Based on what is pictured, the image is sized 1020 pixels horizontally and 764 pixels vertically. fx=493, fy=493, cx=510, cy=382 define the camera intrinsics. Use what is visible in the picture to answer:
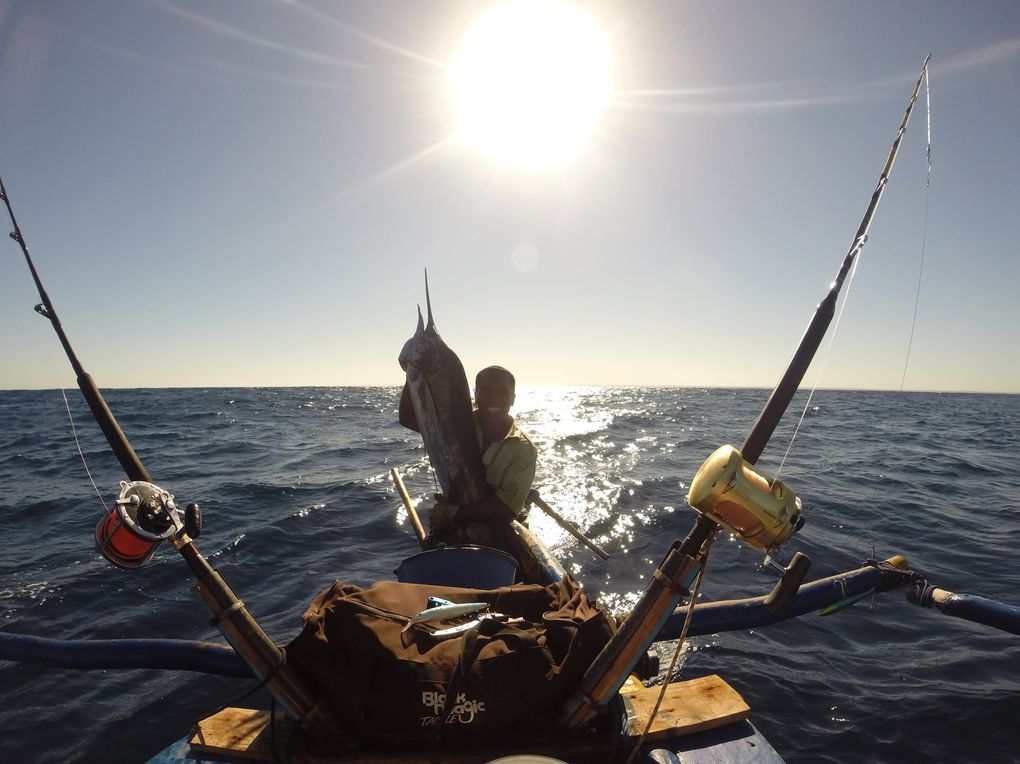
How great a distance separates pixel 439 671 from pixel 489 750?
0.45 m

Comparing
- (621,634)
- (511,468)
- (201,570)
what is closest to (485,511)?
(511,468)

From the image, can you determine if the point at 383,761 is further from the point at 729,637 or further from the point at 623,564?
the point at 623,564

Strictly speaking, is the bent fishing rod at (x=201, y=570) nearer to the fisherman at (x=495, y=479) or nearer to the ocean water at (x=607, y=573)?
the fisherman at (x=495, y=479)

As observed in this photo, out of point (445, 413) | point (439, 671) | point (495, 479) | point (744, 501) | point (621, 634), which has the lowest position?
point (439, 671)

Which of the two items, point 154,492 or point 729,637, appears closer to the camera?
point 154,492

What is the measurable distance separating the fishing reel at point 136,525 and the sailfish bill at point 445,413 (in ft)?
10.9

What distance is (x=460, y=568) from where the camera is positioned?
3930mm

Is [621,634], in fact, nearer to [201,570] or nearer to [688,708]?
[688,708]

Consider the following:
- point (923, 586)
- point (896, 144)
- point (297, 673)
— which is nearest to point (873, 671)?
point (923, 586)

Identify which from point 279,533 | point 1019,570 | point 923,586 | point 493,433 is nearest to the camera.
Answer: point 923,586

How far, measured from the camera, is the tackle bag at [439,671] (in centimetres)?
217

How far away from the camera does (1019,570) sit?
24.9ft

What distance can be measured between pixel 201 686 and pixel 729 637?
19.2 feet

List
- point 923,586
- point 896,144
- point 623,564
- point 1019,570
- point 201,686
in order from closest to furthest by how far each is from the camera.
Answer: point 896,144
point 923,586
point 201,686
point 1019,570
point 623,564
